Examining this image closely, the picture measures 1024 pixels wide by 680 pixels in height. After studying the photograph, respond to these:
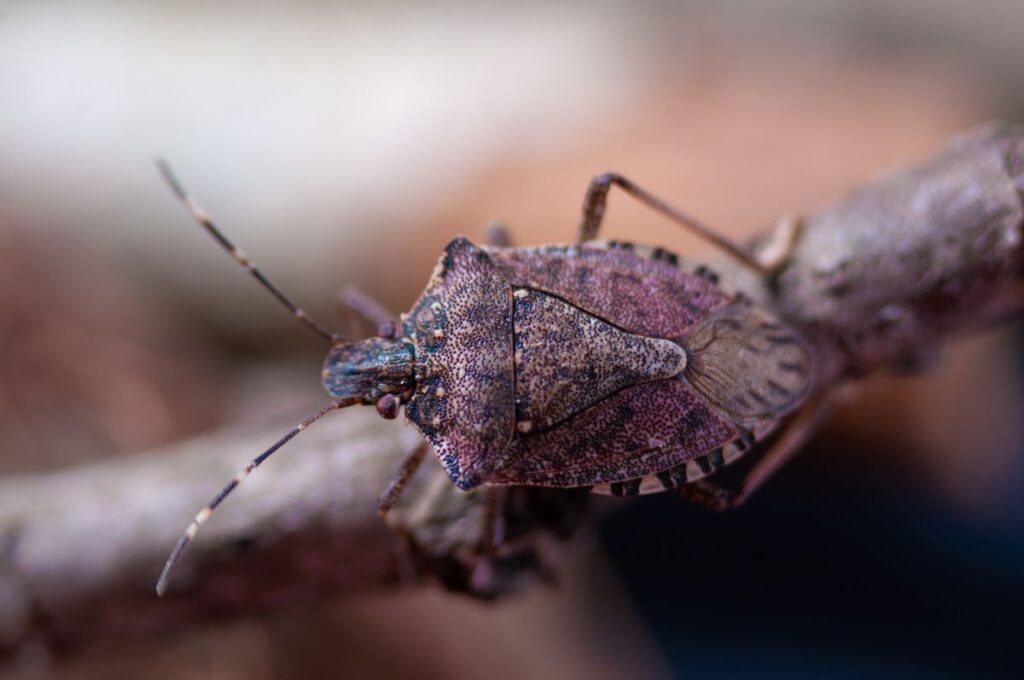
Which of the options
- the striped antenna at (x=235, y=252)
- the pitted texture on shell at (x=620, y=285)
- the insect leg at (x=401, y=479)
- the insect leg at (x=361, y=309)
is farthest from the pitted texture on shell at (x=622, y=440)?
the insect leg at (x=361, y=309)

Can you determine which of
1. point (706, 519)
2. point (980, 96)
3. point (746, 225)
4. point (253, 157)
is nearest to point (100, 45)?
point (253, 157)

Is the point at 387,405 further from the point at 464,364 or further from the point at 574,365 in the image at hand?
the point at 574,365

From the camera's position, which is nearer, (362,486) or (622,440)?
(622,440)

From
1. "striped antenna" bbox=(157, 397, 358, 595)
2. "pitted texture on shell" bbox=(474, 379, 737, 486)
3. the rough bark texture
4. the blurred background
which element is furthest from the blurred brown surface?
"pitted texture on shell" bbox=(474, 379, 737, 486)

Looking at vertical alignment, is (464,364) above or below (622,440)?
above

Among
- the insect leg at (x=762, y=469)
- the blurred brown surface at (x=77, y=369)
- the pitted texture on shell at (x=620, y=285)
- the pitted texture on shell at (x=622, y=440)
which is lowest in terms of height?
the insect leg at (x=762, y=469)

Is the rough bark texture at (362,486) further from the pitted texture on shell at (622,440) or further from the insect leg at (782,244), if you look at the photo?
the pitted texture on shell at (622,440)

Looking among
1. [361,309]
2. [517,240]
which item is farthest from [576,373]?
[517,240]
